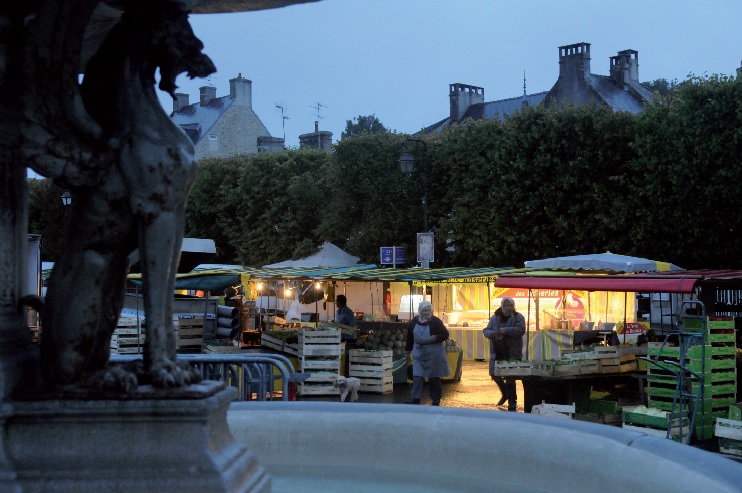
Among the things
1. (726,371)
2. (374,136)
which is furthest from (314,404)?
(374,136)

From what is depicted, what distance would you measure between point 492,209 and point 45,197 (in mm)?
17105

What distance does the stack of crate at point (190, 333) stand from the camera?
18.3 meters

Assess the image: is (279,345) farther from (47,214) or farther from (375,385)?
(47,214)

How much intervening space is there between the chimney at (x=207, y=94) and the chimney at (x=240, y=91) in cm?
218

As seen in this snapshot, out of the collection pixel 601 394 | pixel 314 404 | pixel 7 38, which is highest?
pixel 7 38

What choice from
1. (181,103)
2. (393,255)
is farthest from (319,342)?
(181,103)

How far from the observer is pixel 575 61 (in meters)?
46.7

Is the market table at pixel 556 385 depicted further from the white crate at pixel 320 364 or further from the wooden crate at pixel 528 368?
the white crate at pixel 320 364

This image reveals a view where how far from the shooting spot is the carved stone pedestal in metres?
3.32

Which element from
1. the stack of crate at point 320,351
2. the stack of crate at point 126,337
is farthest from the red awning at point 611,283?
the stack of crate at point 126,337

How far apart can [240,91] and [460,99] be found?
1460cm

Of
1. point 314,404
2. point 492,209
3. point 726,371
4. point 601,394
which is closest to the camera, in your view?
point 314,404

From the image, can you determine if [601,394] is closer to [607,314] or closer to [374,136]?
[607,314]

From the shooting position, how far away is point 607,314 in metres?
24.1
